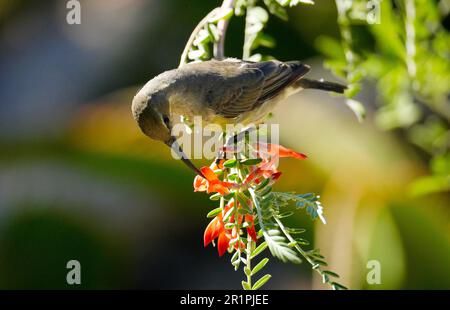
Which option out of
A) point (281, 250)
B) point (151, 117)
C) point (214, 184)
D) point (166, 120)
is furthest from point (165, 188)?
point (281, 250)

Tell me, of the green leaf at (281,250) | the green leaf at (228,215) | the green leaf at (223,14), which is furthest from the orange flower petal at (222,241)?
the green leaf at (223,14)

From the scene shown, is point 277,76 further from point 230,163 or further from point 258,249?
point 258,249

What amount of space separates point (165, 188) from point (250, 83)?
2873 millimetres

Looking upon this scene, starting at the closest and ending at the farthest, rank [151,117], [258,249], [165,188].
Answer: [258,249]
[151,117]
[165,188]

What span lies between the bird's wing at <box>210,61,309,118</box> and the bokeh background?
2.18 meters

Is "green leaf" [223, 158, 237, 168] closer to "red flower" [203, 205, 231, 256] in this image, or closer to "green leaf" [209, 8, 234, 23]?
"red flower" [203, 205, 231, 256]

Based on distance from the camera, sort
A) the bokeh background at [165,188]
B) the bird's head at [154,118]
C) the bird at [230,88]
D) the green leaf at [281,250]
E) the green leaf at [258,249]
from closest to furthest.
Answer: the green leaf at [281,250] < the green leaf at [258,249] < the bird's head at [154,118] < the bird at [230,88] < the bokeh background at [165,188]

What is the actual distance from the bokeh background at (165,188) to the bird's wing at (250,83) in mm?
2183

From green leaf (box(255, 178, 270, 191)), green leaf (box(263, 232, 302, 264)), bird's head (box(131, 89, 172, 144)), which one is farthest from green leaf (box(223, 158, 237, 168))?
bird's head (box(131, 89, 172, 144))

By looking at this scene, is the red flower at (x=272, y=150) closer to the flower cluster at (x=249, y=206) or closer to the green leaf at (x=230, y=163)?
the flower cluster at (x=249, y=206)

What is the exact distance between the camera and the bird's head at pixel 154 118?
123 inches

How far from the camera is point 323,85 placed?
3881mm

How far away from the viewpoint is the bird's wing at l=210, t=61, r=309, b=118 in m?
3.75

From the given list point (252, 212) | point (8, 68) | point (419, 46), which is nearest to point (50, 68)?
point (8, 68)
